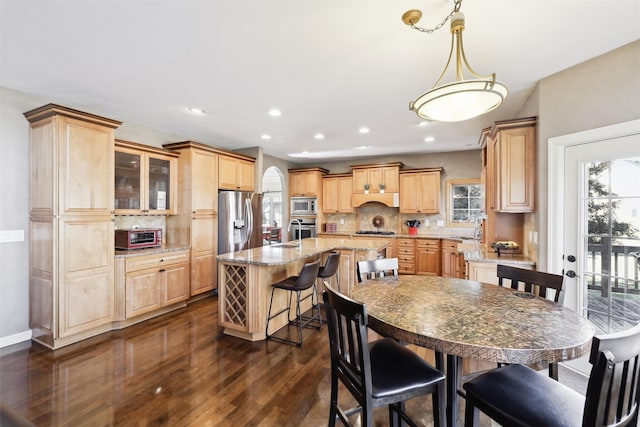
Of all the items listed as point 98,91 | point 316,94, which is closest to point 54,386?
point 98,91

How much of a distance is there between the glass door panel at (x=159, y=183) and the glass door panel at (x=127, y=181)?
175 millimetres

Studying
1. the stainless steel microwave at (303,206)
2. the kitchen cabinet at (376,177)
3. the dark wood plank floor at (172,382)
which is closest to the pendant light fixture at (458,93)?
the dark wood plank floor at (172,382)

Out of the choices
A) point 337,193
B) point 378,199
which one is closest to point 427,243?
point 378,199

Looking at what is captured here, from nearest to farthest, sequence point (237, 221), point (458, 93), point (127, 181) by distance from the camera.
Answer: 1. point (458, 93)
2. point (127, 181)
3. point (237, 221)

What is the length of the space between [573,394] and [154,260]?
4028 mm

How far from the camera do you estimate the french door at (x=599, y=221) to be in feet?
7.06

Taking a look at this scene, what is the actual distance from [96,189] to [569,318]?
4.13 m

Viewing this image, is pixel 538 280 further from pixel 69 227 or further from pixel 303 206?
pixel 303 206

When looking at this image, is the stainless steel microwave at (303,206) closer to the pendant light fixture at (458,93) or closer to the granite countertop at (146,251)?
the granite countertop at (146,251)

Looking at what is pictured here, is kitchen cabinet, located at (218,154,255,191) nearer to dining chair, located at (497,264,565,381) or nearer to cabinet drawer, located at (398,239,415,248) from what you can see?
cabinet drawer, located at (398,239,415,248)

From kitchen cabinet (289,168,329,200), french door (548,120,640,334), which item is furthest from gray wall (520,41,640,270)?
kitchen cabinet (289,168,329,200)

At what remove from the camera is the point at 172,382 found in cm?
228

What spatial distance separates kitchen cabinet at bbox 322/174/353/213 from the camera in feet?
22.2

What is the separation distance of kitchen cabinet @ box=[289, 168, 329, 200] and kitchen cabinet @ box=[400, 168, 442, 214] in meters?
1.91
